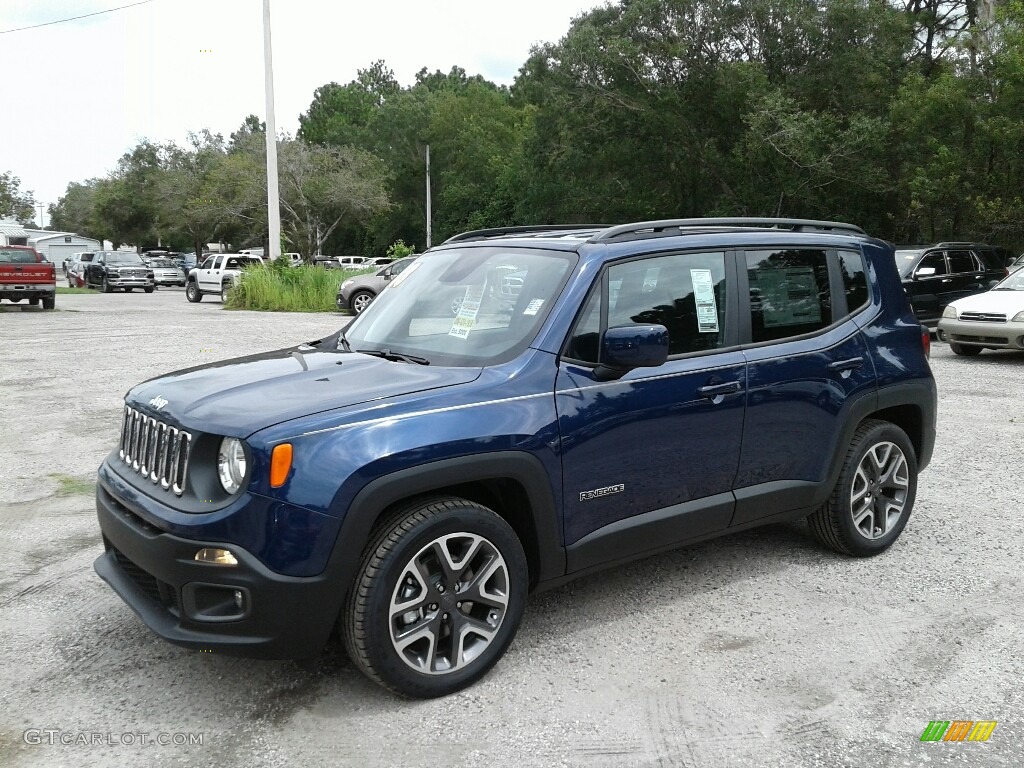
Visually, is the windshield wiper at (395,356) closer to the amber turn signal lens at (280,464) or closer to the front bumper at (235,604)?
the amber turn signal lens at (280,464)

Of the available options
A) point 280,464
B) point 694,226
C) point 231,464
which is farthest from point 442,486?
point 694,226

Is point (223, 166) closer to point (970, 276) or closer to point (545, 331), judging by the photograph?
point (970, 276)

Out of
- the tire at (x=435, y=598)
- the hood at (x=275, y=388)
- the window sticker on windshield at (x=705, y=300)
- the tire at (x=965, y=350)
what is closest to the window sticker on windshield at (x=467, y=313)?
the hood at (x=275, y=388)

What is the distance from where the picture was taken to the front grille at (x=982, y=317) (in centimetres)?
1344

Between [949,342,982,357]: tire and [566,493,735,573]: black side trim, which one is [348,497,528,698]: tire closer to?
[566,493,735,573]: black side trim

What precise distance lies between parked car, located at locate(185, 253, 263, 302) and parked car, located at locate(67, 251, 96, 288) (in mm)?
15127

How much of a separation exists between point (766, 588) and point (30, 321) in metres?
21.1

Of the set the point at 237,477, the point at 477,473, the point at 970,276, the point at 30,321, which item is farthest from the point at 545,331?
the point at 30,321

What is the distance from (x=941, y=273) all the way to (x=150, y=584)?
16.2 meters

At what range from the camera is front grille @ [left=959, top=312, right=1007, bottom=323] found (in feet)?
44.1

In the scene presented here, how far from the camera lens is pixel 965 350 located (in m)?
14.4

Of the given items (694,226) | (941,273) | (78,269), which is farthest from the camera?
(78,269)

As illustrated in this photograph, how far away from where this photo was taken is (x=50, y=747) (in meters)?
3.16

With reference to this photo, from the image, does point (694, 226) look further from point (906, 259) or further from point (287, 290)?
point (287, 290)
